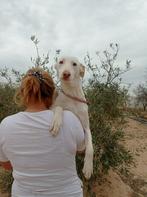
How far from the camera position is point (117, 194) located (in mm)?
6898

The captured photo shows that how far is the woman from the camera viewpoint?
2.08 metres

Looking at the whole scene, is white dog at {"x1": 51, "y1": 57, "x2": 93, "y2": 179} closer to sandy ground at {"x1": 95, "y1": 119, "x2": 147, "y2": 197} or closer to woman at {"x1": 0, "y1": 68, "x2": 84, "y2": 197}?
woman at {"x1": 0, "y1": 68, "x2": 84, "y2": 197}

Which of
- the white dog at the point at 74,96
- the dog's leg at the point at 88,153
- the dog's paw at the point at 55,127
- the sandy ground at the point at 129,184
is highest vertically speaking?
the white dog at the point at 74,96

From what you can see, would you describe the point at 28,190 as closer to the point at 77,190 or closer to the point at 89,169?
the point at 77,190

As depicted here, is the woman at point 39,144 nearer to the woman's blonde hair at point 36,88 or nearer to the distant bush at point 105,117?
the woman's blonde hair at point 36,88

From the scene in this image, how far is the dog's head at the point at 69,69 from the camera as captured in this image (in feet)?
8.13

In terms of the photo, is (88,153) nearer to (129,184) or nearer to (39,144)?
(39,144)

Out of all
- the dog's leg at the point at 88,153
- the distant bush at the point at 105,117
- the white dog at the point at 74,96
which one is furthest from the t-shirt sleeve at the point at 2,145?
the distant bush at the point at 105,117

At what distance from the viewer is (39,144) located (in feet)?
6.80

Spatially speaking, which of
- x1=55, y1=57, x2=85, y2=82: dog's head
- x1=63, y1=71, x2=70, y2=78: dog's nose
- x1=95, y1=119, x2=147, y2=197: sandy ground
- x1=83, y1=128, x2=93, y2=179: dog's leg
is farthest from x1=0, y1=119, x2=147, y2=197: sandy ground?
x1=63, y1=71, x2=70, y2=78: dog's nose

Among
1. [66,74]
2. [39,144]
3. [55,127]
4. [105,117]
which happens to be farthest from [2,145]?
[105,117]

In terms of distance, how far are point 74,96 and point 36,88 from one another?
593 mm

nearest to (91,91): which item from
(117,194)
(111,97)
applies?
(111,97)

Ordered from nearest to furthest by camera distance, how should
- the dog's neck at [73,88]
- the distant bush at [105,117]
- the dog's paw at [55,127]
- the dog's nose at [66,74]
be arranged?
the dog's paw at [55,127], the dog's nose at [66,74], the dog's neck at [73,88], the distant bush at [105,117]
